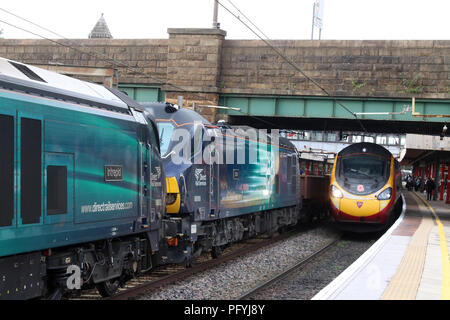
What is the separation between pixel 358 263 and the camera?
1028cm

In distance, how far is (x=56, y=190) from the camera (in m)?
7.25

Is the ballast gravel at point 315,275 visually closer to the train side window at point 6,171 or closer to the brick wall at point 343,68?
the train side window at point 6,171

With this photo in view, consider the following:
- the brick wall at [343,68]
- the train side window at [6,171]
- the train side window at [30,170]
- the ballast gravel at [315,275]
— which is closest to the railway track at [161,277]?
the ballast gravel at [315,275]

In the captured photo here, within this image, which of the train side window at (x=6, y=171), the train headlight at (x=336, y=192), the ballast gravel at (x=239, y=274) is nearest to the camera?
the train side window at (x=6, y=171)

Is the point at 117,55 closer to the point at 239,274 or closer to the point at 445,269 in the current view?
the point at 239,274

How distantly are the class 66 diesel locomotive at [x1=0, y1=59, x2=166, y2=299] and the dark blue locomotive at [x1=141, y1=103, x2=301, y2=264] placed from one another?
170cm

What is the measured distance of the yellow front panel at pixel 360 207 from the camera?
19.3 meters

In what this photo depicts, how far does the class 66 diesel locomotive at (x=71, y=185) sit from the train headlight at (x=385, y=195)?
36.4ft

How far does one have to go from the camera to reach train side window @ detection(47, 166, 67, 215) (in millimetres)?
7113

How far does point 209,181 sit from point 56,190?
6101 millimetres

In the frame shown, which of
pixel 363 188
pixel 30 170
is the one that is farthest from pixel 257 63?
pixel 30 170

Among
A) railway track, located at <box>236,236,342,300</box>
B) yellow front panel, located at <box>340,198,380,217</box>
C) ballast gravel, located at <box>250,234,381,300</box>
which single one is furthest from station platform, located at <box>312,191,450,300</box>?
yellow front panel, located at <box>340,198,380,217</box>
